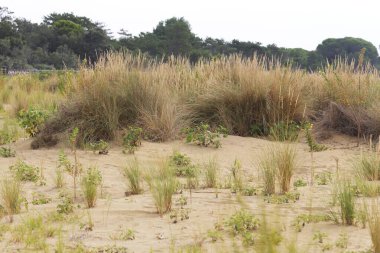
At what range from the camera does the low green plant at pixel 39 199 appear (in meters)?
5.39

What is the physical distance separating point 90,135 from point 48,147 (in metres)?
0.66

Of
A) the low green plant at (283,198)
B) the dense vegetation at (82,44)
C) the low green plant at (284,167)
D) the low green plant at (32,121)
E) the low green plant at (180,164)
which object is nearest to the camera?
the low green plant at (283,198)

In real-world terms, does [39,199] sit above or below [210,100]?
below

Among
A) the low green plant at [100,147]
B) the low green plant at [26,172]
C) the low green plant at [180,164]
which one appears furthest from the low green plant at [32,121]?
the low green plant at [180,164]

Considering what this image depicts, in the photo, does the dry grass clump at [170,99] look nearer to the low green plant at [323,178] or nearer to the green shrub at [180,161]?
the green shrub at [180,161]

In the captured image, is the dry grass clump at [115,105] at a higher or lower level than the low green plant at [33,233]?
higher

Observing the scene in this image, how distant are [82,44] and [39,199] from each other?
42.6 m

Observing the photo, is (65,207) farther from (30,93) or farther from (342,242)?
(30,93)

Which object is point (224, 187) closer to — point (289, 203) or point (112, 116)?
point (289, 203)

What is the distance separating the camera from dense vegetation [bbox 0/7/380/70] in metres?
40.3

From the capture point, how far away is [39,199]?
5453mm

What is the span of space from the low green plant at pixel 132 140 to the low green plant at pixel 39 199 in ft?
8.14

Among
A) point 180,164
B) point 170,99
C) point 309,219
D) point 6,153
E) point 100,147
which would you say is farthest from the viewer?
point 170,99

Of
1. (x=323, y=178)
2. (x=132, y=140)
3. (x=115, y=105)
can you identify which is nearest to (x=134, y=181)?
(x=323, y=178)
